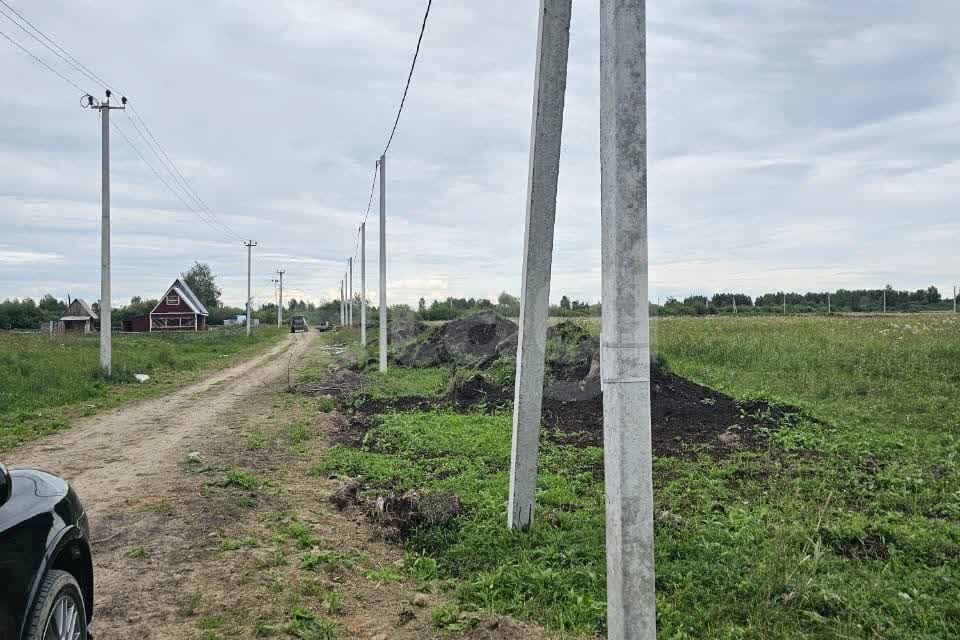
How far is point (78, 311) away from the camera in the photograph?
65188 millimetres

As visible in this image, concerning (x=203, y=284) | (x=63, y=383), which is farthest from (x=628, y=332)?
(x=203, y=284)

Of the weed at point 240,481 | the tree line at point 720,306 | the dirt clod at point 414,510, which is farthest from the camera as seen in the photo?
the tree line at point 720,306

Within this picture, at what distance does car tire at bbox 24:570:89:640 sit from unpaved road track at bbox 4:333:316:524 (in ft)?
9.55

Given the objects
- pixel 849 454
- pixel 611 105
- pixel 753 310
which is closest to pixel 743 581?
pixel 611 105

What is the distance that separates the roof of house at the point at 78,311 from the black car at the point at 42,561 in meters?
70.0

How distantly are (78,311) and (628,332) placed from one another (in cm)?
7319

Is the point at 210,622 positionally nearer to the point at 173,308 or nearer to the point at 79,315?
the point at 173,308

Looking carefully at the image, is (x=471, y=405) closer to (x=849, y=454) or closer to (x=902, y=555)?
(x=849, y=454)

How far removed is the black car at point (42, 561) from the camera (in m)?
2.52

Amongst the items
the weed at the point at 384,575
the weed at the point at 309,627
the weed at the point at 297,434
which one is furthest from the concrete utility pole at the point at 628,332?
the weed at the point at 297,434

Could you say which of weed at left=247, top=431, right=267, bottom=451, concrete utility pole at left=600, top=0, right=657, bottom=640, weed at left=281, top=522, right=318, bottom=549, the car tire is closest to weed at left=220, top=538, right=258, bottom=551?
weed at left=281, top=522, right=318, bottom=549

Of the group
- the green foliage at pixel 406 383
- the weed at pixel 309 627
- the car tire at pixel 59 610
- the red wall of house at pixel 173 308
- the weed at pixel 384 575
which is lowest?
the weed at pixel 384 575

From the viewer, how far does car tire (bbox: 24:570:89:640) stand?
2.62 metres

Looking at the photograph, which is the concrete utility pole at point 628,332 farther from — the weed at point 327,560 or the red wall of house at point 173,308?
the red wall of house at point 173,308
